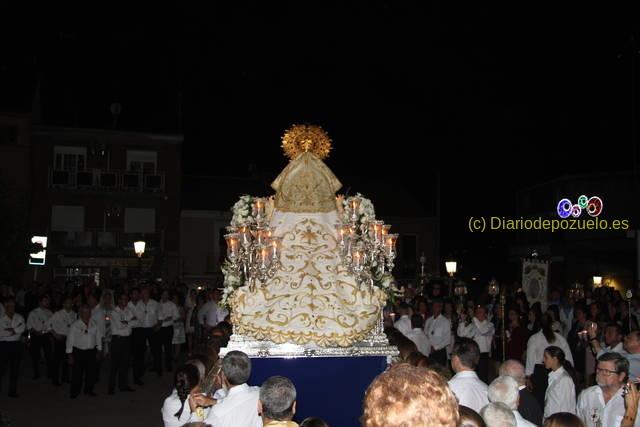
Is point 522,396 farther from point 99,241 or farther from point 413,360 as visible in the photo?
point 99,241

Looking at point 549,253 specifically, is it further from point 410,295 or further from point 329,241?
point 329,241

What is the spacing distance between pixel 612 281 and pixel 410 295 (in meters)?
19.4

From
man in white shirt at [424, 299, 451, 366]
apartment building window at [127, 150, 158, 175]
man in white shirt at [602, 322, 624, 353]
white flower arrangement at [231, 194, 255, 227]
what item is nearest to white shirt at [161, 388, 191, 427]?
white flower arrangement at [231, 194, 255, 227]

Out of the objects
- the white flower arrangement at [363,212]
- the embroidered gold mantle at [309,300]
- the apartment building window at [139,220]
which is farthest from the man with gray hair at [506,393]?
the apartment building window at [139,220]

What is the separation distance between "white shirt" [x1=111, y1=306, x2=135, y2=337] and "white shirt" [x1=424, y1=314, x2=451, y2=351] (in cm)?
607

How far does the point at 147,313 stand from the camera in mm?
15844

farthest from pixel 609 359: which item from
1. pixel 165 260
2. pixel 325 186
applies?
pixel 165 260

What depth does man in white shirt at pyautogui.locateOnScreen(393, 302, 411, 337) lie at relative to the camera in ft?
44.9

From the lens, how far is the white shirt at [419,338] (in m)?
13.3

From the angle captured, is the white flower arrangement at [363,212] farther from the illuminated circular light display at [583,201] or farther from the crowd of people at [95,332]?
the illuminated circular light display at [583,201]

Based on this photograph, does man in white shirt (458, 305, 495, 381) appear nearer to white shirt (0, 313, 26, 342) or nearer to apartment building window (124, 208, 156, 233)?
white shirt (0, 313, 26, 342)

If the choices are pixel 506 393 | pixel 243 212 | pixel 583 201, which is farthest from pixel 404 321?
pixel 583 201

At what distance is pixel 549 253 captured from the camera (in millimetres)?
39625

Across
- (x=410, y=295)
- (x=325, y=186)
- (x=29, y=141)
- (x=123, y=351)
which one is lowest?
(x=123, y=351)
